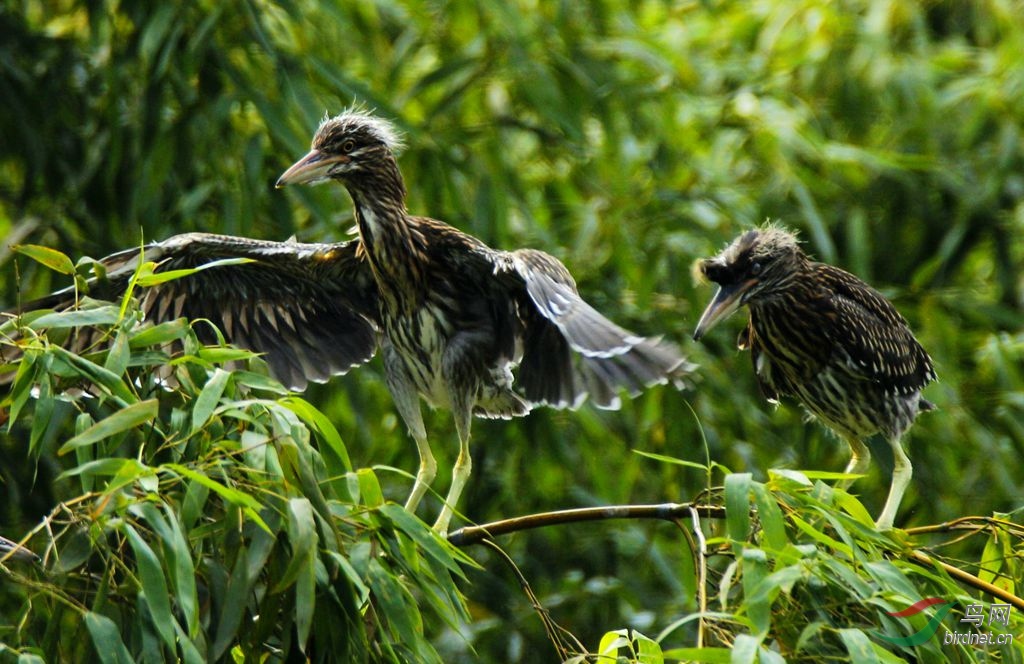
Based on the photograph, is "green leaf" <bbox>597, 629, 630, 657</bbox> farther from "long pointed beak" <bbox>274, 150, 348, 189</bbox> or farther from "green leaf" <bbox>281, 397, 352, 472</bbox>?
"long pointed beak" <bbox>274, 150, 348, 189</bbox>

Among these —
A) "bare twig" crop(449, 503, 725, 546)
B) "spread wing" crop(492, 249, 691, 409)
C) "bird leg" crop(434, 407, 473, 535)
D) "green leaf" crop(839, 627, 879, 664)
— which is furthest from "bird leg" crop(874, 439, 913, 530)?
"green leaf" crop(839, 627, 879, 664)

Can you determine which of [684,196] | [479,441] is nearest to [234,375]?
[479,441]

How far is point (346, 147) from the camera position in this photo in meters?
4.12

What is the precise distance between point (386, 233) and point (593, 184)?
2.70m

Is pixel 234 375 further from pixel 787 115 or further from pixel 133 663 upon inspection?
pixel 787 115

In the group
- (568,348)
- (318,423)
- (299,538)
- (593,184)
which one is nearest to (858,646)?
(299,538)

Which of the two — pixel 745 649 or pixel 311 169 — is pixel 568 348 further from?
pixel 745 649

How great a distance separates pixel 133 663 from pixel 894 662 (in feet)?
4.60

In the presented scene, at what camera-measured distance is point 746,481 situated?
9.34 ft

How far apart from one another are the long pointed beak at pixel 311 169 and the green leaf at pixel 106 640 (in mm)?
1594

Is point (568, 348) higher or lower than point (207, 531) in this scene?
lower

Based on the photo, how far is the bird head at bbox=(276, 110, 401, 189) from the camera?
4.08 m

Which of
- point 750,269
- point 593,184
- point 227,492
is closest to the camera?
point 227,492

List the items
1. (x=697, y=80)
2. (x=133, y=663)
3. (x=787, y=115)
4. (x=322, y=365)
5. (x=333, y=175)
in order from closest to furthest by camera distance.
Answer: (x=133, y=663), (x=333, y=175), (x=322, y=365), (x=787, y=115), (x=697, y=80)
